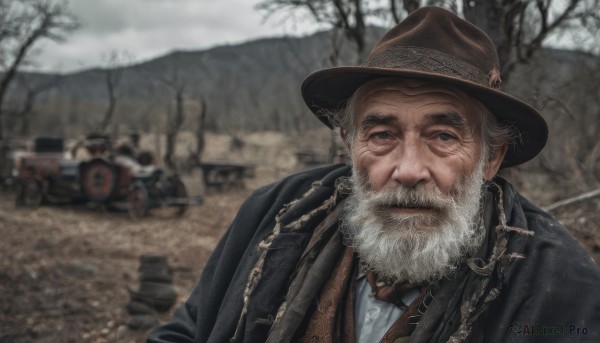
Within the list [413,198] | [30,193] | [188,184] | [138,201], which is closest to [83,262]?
[138,201]

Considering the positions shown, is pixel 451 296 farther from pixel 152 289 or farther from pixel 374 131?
pixel 152 289

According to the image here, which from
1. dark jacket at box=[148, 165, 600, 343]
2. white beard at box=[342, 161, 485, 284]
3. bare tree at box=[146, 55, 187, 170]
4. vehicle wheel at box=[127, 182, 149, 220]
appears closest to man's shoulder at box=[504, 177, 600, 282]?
dark jacket at box=[148, 165, 600, 343]

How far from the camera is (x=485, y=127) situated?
1.99 metres

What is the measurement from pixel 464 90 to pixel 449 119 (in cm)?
12

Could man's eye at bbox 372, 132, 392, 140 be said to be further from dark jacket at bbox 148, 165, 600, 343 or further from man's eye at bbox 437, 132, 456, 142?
dark jacket at bbox 148, 165, 600, 343

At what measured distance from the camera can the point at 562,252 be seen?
1.70 meters

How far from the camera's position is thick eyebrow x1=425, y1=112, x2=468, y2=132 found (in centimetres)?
186

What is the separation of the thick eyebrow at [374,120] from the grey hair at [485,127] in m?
0.13

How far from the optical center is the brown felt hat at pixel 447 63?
1801mm

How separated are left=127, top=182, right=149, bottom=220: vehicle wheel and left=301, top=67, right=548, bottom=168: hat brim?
1024 cm

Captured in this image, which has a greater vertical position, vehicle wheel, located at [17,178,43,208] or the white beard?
the white beard

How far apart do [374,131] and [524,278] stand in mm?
735

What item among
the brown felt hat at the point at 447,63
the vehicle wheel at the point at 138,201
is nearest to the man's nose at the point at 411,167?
the brown felt hat at the point at 447,63

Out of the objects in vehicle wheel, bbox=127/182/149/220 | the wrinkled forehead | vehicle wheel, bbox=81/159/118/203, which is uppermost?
the wrinkled forehead
